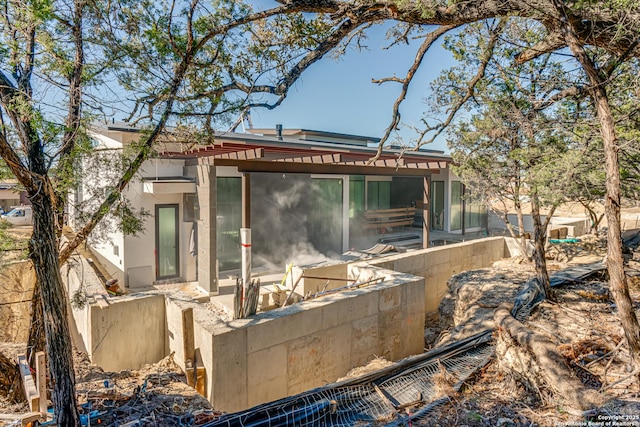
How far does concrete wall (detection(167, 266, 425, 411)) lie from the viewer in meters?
5.40

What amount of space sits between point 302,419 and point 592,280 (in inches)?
277

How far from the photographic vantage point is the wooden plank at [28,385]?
3.72 meters

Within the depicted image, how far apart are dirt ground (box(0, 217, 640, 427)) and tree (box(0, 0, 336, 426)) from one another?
91 cm

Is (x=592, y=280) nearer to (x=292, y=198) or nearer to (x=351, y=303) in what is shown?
(x=351, y=303)

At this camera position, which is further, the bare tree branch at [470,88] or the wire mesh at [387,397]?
the bare tree branch at [470,88]

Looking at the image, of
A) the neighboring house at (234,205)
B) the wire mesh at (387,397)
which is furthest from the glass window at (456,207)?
the wire mesh at (387,397)

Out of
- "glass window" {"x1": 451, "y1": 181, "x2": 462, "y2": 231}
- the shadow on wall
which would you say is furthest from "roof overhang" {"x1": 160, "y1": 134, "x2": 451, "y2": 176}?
"glass window" {"x1": 451, "y1": 181, "x2": 462, "y2": 231}

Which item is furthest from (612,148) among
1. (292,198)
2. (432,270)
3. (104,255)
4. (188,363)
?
(104,255)

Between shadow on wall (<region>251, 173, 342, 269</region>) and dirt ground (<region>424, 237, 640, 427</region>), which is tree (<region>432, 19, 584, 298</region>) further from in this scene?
shadow on wall (<region>251, 173, 342, 269</region>)

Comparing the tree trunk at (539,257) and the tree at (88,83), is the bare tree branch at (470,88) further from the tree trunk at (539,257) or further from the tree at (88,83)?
the tree at (88,83)

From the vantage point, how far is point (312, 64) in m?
5.15

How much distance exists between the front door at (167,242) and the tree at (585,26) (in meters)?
6.49

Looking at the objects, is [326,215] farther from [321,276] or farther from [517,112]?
[517,112]

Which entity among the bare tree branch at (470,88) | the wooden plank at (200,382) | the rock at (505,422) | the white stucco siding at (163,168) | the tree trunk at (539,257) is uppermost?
the bare tree branch at (470,88)
